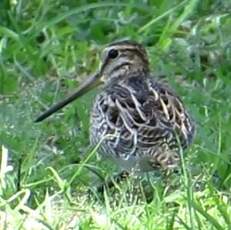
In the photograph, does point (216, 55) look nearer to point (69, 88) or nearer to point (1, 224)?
point (69, 88)

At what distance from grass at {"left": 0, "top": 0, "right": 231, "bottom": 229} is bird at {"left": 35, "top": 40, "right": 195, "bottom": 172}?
11 cm

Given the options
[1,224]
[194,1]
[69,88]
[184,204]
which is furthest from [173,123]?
[194,1]

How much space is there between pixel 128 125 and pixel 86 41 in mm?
2598

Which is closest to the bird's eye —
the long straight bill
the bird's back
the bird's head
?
the bird's head

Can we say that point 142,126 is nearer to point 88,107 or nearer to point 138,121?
point 138,121

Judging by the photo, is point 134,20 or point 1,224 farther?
point 134,20

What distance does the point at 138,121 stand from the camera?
7.12 metres

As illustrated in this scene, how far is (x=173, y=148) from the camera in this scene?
7.03 metres

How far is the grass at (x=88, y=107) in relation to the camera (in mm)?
6340

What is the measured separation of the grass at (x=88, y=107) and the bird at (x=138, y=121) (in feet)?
0.37

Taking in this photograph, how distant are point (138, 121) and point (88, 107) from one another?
140 cm

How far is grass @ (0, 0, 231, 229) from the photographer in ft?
20.8

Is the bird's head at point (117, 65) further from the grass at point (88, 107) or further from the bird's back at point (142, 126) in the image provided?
the bird's back at point (142, 126)

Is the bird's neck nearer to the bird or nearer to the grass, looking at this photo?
the bird
